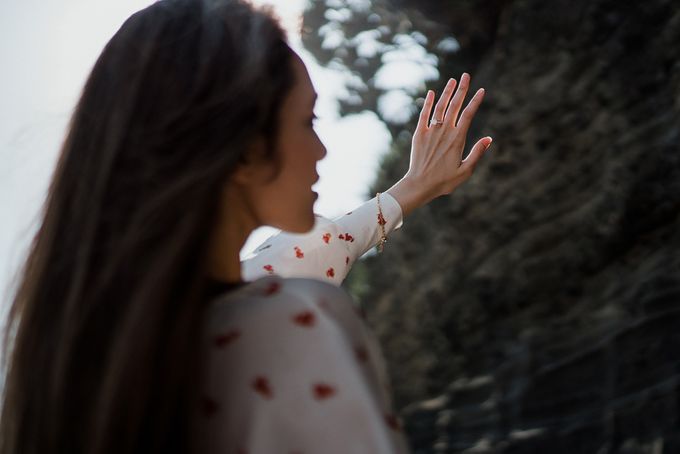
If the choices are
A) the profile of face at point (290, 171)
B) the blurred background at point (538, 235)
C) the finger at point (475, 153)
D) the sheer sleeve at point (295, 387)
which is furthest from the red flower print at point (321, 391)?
the blurred background at point (538, 235)

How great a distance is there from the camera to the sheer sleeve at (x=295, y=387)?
3.54 ft

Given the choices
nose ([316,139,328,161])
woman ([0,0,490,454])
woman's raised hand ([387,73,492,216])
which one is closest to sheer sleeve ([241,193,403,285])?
woman's raised hand ([387,73,492,216])

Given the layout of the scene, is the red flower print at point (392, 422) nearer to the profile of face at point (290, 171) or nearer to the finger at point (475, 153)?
the profile of face at point (290, 171)

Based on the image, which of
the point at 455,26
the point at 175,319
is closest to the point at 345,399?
the point at 175,319

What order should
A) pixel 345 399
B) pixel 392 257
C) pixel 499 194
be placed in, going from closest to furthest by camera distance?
pixel 345 399
pixel 499 194
pixel 392 257

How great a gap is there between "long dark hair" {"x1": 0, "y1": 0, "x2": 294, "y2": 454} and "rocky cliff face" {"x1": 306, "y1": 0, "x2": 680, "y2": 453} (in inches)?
264

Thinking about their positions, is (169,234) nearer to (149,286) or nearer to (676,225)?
(149,286)

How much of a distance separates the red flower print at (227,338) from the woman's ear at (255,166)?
0.53 feet

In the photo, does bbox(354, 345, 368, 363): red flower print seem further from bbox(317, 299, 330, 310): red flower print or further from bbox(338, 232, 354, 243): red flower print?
bbox(338, 232, 354, 243): red flower print

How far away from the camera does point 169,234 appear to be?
112cm

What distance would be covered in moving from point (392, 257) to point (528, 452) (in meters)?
4.41

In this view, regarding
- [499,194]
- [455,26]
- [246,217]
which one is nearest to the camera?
[246,217]

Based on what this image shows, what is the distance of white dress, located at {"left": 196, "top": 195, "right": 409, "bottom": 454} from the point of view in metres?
1.08

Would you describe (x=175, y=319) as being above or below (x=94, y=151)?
below
